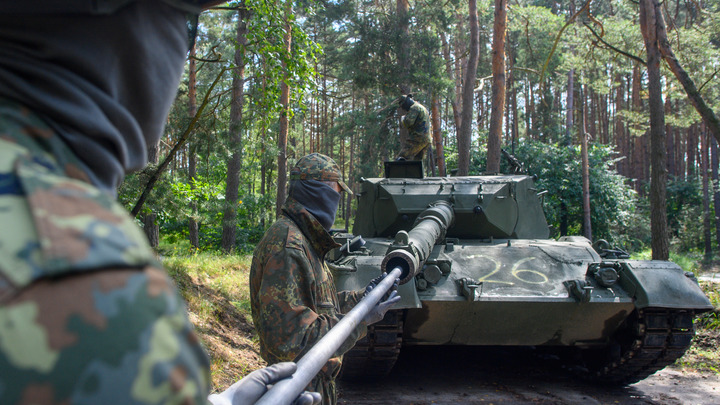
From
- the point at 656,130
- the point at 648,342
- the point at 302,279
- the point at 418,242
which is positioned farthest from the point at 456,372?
the point at 656,130

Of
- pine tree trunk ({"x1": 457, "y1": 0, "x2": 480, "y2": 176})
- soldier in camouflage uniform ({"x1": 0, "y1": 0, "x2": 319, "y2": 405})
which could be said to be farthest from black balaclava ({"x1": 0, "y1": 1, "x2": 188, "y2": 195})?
pine tree trunk ({"x1": 457, "y1": 0, "x2": 480, "y2": 176})

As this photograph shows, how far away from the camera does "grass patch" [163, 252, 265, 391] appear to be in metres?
6.01

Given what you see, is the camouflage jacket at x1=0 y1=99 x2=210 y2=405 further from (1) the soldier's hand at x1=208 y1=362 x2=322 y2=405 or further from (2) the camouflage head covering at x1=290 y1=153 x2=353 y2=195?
(2) the camouflage head covering at x1=290 y1=153 x2=353 y2=195

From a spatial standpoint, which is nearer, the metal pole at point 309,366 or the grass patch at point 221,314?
the metal pole at point 309,366

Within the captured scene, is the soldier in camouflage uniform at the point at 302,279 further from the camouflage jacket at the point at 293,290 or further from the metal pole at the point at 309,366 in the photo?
the metal pole at the point at 309,366

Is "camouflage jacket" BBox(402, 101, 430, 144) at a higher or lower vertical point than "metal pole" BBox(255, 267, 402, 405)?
higher

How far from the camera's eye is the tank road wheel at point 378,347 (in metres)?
5.52

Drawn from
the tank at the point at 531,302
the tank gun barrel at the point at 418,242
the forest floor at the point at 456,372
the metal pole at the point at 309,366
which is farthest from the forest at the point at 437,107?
the metal pole at the point at 309,366

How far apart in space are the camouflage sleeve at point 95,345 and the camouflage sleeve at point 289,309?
5.03ft

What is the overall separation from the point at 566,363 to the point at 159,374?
24.7 ft

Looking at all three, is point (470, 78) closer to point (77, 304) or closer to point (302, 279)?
point (302, 279)

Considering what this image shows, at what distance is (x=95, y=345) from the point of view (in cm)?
59

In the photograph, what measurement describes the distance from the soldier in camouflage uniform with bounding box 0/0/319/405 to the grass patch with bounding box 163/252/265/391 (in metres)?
4.81

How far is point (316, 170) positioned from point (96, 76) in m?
1.88
